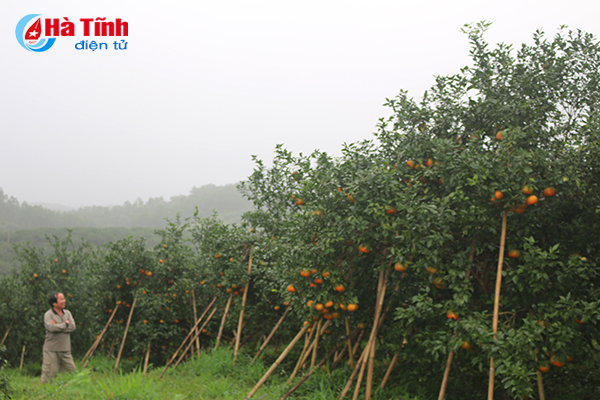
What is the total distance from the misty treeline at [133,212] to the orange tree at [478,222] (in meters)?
54.4

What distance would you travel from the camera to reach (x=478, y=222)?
3.80 m

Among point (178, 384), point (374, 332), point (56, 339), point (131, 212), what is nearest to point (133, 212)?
point (131, 212)

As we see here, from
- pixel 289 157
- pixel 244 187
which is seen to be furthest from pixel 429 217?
pixel 244 187

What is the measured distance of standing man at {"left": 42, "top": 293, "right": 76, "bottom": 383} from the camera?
20.4 ft

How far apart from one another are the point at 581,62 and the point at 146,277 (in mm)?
7932

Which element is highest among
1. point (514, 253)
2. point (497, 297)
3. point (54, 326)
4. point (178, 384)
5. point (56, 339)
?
point (514, 253)

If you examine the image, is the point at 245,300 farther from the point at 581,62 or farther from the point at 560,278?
the point at 581,62

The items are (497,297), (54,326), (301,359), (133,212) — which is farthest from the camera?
(133,212)

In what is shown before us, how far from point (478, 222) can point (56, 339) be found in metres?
5.87

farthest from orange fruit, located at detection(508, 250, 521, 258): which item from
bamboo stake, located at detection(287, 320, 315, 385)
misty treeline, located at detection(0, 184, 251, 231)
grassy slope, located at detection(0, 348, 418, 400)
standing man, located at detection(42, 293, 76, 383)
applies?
misty treeline, located at detection(0, 184, 251, 231)

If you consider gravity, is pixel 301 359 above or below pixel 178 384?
above

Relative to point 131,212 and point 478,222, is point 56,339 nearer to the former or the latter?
point 478,222

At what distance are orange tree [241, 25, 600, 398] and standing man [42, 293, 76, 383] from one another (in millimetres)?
3242

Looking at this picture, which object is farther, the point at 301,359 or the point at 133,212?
the point at 133,212
